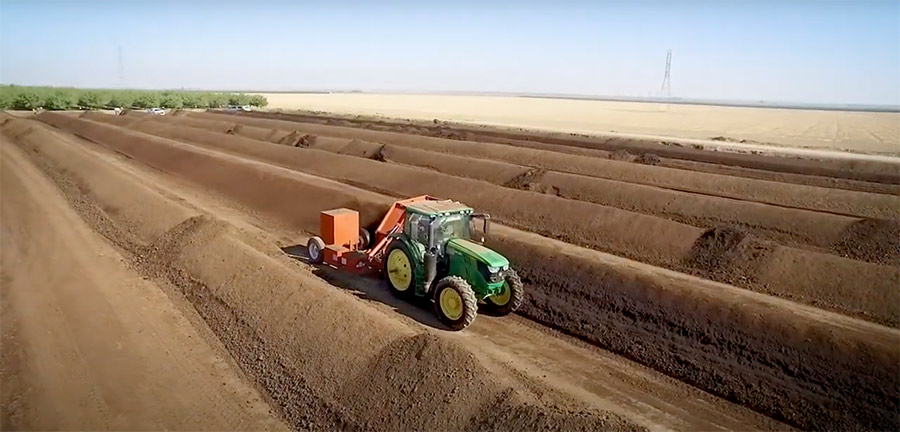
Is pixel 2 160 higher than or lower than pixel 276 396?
higher

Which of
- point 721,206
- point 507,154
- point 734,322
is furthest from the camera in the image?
point 507,154

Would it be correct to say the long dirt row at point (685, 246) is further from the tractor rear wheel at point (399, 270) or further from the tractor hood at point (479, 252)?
the tractor rear wheel at point (399, 270)

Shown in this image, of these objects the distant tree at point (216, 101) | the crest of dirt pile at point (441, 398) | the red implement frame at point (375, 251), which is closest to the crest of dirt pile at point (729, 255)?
the red implement frame at point (375, 251)

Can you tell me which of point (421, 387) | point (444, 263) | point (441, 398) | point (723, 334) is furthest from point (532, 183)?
point (441, 398)

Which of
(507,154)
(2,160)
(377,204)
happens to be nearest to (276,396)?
(377,204)

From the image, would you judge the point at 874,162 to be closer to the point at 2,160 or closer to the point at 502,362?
the point at 502,362
